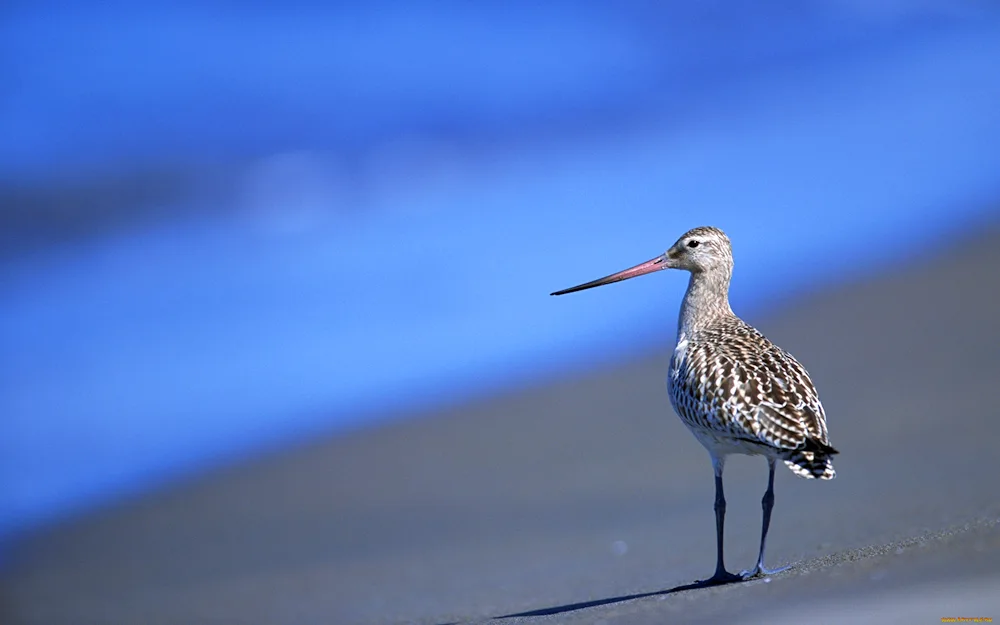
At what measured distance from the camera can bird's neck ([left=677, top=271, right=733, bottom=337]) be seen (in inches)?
259

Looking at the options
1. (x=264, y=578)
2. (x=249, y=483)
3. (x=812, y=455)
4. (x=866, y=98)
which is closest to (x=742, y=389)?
(x=812, y=455)

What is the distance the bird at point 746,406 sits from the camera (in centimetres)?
503

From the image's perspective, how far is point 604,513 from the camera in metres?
7.42

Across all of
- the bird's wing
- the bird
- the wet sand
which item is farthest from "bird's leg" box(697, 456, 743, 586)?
the bird's wing

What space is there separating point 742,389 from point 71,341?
7869 millimetres

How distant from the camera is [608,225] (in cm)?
1252

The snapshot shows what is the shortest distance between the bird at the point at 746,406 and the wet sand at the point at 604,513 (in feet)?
1.32

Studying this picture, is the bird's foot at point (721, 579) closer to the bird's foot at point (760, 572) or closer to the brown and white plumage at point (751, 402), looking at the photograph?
the bird's foot at point (760, 572)

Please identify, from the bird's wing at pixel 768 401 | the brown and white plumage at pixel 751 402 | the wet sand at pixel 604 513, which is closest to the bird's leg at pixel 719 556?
the brown and white plumage at pixel 751 402

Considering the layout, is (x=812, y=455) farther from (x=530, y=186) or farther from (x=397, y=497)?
(x=530, y=186)

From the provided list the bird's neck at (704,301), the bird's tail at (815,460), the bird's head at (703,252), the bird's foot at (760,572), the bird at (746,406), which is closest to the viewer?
the bird's tail at (815,460)

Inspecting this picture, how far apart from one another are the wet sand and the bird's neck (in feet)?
3.77

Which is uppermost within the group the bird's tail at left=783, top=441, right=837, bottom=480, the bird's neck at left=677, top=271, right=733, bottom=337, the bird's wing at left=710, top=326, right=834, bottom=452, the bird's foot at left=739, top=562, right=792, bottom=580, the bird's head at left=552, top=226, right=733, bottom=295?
the bird's head at left=552, top=226, right=733, bottom=295

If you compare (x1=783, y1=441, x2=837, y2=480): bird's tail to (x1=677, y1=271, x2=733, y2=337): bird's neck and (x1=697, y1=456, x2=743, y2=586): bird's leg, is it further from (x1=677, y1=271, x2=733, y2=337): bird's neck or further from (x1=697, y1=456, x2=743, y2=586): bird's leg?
(x1=677, y1=271, x2=733, y2=337): bird's neck
